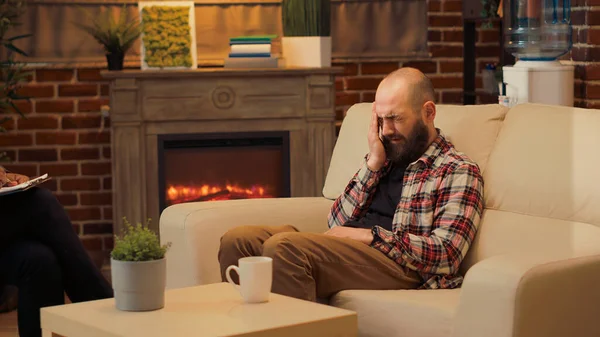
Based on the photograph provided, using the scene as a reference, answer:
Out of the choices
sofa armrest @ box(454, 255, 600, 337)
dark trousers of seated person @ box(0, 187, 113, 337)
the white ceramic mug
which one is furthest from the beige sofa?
the white ceramic mug

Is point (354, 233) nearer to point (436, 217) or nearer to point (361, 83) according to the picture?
point (436, 217)

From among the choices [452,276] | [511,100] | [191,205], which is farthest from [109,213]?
[452,276]

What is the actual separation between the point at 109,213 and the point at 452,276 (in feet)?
8.60

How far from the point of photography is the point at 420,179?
3146mm

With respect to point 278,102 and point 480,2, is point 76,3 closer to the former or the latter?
point 278,102

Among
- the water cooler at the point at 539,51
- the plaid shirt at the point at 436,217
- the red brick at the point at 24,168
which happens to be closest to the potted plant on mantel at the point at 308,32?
the water cooler at the point at 539,51

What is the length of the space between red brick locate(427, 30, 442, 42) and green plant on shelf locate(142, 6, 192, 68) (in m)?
1.25

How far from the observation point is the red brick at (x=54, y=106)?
5113mm

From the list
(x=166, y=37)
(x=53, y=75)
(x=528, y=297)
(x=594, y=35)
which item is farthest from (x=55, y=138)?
(x=528, y=297)

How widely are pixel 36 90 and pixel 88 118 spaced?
0.92 feet

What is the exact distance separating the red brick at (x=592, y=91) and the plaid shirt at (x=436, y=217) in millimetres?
1008

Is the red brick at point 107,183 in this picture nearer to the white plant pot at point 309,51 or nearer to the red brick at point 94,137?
the red brick at point 94,137

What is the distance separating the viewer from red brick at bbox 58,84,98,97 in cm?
514

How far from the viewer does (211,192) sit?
501cm
